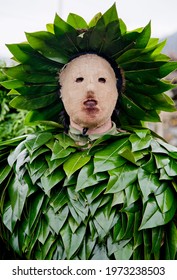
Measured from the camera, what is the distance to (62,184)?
129 cm

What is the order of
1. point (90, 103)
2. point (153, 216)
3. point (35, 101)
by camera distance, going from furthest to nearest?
point (35, 101)
point (90, 103)
point (153, 216)

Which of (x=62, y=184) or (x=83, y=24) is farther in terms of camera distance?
(x=83, y=24)

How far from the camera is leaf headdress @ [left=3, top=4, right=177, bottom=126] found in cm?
134

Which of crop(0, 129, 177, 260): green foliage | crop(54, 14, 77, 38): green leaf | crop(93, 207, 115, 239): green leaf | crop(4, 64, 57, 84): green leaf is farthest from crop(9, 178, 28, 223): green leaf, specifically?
crop(54, 14, 77, 38): green leaf

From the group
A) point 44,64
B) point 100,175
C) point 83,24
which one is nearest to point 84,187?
point 100,175

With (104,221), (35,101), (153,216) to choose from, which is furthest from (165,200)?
(35,101)

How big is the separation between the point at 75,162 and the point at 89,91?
0.20m

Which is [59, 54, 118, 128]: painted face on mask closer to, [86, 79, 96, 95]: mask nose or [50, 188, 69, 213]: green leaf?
[86, 79, 96, 95]: mask nose

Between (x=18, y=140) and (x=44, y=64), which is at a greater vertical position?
(x=44, y=64)

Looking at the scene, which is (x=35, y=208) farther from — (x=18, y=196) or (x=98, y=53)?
(x=98, y=53)

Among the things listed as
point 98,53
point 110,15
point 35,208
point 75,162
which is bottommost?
point 35,208

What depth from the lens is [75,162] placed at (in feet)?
4.22
